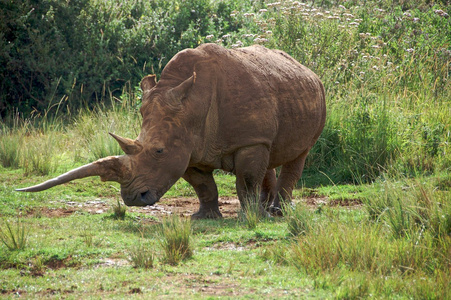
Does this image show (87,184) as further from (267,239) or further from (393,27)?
(393,27)

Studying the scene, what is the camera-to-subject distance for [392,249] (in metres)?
6.12

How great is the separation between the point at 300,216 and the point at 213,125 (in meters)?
1.71

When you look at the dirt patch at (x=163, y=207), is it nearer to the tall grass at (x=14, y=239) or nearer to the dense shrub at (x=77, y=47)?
the tall grass at (x=14, y=239)

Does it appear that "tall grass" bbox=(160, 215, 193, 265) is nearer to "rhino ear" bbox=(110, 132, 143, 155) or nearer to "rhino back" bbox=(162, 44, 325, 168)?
"rhino ear" bbox=(110, 132, 143, 155)

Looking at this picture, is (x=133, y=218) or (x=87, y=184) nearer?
(x=133, y=218)

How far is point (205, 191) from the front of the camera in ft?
28.5

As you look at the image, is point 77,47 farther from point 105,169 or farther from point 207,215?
point 105,169

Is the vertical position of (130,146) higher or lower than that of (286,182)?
higher

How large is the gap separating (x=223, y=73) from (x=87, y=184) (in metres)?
3.37

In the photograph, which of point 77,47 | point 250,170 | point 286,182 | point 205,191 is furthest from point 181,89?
point 77,47

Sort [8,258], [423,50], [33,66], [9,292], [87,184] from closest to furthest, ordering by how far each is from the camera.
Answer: [9,292], [8,258], [87,184], [423,50], [33,66]

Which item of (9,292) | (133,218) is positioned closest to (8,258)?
(9,292)

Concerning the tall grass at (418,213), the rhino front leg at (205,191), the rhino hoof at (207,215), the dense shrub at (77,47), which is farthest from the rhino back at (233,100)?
the dense shrub at (77,47)

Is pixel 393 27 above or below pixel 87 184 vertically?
above
